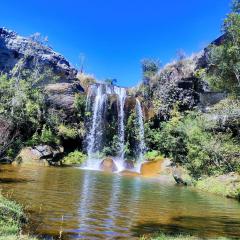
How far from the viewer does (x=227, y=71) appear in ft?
64.3

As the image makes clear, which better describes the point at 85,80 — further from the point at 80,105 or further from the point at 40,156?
the point at 40,156

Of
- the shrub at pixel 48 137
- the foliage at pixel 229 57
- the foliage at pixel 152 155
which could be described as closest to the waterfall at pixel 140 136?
the foliage at pixel 152 155

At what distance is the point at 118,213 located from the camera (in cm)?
1410

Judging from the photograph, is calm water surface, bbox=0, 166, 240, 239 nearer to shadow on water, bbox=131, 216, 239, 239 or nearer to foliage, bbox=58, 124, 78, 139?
shadow on water, bbox=131, 216, 239, 239

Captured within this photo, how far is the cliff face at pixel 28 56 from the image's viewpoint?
53156 millimetres

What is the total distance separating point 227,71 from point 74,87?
33.8 metres

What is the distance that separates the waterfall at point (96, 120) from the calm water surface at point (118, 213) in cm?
2689

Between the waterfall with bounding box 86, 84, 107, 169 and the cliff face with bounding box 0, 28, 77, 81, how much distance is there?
225 inches

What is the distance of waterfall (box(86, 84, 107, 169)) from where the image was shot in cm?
4770

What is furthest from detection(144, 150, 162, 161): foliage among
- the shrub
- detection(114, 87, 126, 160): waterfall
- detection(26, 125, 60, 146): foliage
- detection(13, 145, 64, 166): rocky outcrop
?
the shrub

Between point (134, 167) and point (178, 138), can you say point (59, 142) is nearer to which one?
point (134, 167)

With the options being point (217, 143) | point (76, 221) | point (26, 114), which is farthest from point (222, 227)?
point (26, 114)

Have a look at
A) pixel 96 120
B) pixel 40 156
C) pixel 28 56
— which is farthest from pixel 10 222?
pixel 28 56

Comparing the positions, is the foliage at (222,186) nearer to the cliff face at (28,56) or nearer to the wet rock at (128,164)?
the wet rock at (128,164)
